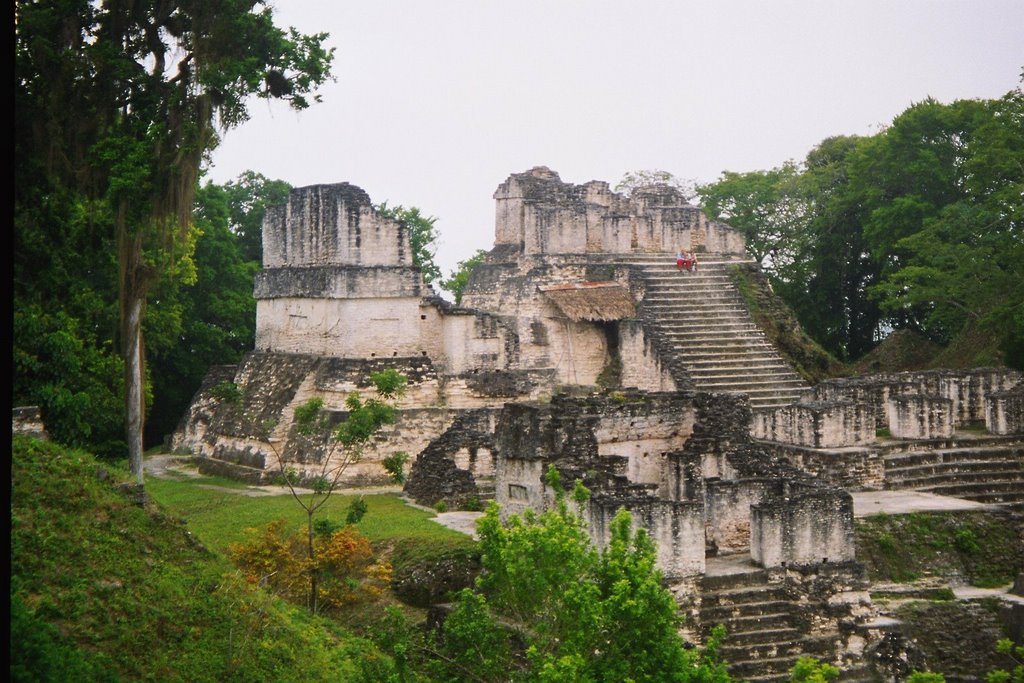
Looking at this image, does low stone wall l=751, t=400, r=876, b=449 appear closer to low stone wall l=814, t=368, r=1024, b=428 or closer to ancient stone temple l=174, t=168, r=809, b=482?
low stone wall l=814, t=368, r=1024, b=428

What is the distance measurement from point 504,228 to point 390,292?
6.07 m

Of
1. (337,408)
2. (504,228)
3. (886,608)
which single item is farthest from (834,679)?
(504,228)

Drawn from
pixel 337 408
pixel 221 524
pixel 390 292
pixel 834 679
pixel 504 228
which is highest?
pixel 504 228

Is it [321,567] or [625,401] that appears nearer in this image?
[321,567]

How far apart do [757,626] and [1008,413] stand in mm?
9805

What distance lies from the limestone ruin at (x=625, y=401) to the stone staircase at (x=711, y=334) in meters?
0.05

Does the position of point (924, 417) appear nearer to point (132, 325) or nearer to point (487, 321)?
point (487, 321)

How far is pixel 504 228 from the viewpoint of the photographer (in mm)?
28812

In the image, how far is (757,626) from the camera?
1339 cm

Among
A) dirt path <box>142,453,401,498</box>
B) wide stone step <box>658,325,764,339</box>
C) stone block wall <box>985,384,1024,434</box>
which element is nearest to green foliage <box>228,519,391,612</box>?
dirt path <box>142,453,401,498</box>

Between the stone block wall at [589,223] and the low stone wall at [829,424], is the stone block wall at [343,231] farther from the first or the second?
the low stone wall at [829,424]

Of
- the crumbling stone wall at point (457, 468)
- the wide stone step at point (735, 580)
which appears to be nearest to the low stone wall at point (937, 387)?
the crumbling stone wall at point (457, 468)

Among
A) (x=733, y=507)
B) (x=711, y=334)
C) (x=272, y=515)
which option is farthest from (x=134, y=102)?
(x=711, y=334)

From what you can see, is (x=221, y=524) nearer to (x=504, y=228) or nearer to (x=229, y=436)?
(x=229, y=436)
